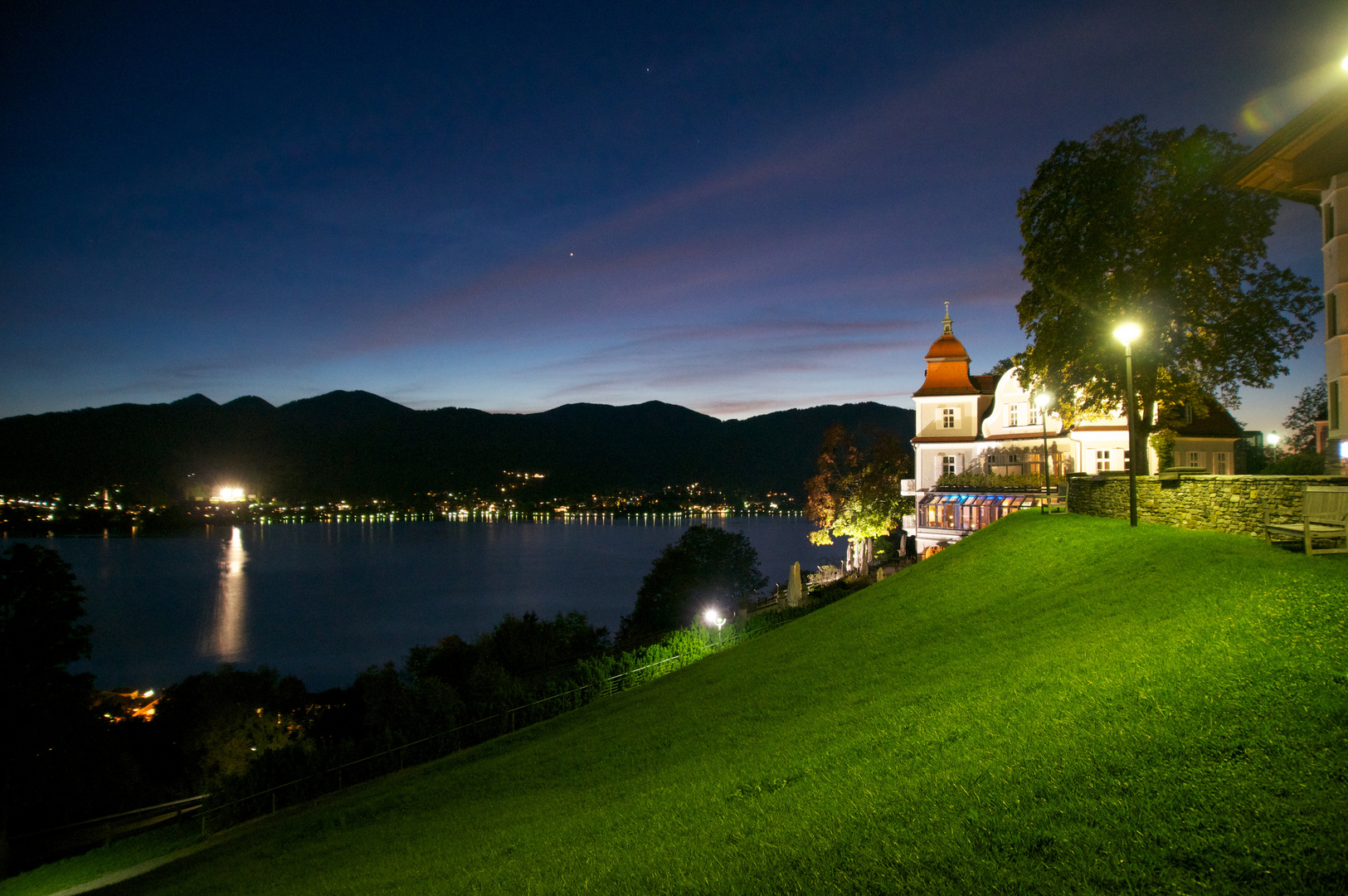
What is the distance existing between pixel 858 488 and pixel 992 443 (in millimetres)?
7701

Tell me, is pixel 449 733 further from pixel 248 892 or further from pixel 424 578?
pixel 424 578

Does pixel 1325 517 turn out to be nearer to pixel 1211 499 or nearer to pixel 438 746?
pixel 1211 499

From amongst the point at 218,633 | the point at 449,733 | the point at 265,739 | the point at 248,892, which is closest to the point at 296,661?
the point at 218,633

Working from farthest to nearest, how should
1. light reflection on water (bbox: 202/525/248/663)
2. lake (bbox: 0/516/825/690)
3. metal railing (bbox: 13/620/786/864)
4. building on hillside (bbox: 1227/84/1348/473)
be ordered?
light reflection on water (bbox: 202/525/248/663)
lake (bbox: 0/516/825/690)
metal railing (bbox: 13/620/786/864)
building on hillside (bbox: 1227/84/1348/473)

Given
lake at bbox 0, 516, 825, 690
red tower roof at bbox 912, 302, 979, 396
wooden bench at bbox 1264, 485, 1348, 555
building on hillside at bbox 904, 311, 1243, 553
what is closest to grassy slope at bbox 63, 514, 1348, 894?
wooden bench at bbox 1264, 485, 1348, 555

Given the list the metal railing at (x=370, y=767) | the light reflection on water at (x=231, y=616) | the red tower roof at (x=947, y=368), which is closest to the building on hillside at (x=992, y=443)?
the red tower roof at (x=947, y=368)

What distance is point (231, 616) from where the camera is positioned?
3285 inches

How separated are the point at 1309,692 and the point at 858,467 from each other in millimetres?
35549

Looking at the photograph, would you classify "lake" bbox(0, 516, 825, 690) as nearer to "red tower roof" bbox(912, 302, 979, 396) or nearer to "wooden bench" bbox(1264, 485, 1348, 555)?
"red tower roof" bbox(912, 302, 979, 396)

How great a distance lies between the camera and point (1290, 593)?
28.4 feet

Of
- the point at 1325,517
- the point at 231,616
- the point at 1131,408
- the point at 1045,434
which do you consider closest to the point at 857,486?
the point at 1045,434

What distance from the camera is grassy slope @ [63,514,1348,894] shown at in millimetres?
4723

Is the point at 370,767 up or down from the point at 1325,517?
down

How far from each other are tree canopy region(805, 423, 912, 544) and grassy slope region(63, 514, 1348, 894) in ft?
83.8
